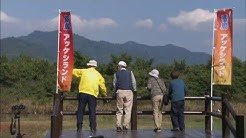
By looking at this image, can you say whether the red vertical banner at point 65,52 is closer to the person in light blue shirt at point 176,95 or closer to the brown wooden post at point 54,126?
the person in light blue shirt at point 176,95

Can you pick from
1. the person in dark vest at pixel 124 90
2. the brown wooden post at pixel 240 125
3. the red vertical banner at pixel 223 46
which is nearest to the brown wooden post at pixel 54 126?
the person in dark vest at pixel 124 90

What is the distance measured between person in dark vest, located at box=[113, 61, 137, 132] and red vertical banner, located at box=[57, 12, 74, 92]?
3541 millimetres

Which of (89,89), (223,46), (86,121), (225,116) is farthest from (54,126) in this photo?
(86,121)

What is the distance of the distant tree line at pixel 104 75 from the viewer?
4375 centimetres

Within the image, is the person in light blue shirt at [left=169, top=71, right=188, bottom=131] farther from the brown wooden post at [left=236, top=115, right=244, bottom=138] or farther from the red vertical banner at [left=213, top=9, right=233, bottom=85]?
the brown wooden post at [left=236, top=115, right=244, bottom=138]

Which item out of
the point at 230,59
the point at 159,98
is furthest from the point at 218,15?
the point at 159,98

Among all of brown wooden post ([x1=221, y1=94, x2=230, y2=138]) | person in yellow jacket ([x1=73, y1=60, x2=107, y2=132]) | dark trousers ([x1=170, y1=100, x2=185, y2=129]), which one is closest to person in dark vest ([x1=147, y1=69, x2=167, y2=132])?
dark trousers ([x1=170, y1=100, x2=185, y2=129])

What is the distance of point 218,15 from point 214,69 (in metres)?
1.47

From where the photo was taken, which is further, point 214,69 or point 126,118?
point 214,69

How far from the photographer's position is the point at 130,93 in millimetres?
11914

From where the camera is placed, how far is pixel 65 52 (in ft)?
50.4

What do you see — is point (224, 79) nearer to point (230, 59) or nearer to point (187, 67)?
point (230, 59)

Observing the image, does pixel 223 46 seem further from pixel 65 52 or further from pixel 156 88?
pixel 65 52

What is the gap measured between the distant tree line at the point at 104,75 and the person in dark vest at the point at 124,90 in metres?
28.0
